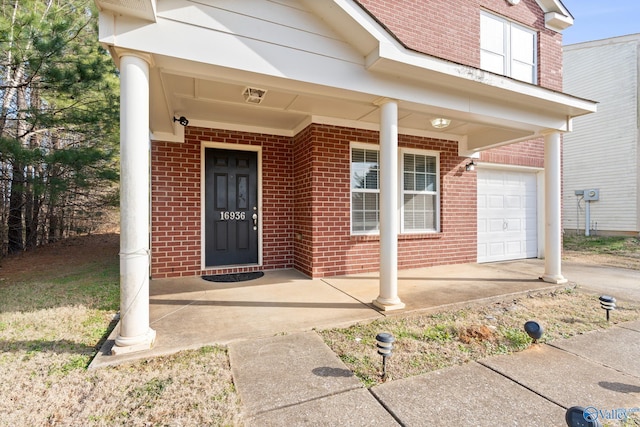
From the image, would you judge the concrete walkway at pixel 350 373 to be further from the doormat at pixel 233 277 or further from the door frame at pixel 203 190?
the door frame at pixel 203 190

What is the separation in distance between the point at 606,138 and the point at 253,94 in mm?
13447

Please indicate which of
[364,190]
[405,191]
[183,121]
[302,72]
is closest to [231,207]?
[183,121]

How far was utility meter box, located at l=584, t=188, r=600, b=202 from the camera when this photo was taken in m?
11.4

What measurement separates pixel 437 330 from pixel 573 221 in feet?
41.9

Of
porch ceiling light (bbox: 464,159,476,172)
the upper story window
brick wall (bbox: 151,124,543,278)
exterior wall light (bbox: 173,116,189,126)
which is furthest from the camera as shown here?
→ porch ceiling light (bbox: 464,159,476,172)

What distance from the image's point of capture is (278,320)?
331 centimetres

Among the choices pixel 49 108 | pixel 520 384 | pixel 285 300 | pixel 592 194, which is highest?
pixel 49 108

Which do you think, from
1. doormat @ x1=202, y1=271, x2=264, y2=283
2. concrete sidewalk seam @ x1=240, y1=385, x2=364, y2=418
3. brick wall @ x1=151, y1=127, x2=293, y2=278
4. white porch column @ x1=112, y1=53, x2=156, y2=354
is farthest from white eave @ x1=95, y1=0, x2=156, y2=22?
doormat @ x1=202, y1=271, x2=264, y2=283

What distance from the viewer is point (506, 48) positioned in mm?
6355

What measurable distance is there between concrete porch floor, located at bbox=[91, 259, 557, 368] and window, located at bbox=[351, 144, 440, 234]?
3.05 feet

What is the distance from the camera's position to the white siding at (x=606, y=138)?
34.7ft

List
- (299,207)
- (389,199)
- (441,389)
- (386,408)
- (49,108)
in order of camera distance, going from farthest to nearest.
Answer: (49,108) → (299,207) → (389,199) → (441,389) → (386,408)

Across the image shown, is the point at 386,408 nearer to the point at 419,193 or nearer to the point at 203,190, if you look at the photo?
the point at 203,190

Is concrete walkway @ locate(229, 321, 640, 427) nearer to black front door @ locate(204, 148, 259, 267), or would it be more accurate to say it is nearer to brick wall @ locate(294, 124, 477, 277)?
brick wall @ locate(294, 124, 477, 277)
